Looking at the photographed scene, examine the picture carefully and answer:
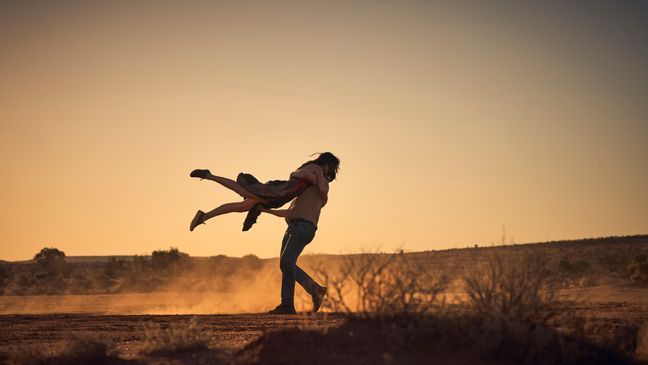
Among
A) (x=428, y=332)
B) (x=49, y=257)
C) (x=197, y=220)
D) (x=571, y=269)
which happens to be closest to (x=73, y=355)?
(x=428, y=332)

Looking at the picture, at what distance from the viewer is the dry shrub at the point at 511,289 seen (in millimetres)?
5801

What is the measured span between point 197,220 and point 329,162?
242 cm

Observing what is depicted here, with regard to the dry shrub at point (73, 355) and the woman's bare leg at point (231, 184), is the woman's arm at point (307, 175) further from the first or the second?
the dry shrub at point (73, 355)

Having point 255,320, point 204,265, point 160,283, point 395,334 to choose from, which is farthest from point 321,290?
point 204,265

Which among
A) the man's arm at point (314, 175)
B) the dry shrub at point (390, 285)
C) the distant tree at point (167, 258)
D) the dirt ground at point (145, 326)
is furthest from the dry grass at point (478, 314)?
the distant tree at point (167, 258)

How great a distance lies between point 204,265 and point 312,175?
95.9ft

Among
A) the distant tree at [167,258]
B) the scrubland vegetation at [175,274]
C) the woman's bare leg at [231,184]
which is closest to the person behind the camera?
the woman's bare leg at [231,184]

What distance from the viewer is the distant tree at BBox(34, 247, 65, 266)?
A: 42.9m

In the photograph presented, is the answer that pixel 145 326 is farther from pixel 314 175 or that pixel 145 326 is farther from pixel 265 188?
pixel 314 175

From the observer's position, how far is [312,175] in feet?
35.7

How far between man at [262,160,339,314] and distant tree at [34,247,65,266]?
35.8 m

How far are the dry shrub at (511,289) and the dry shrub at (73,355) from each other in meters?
3.36

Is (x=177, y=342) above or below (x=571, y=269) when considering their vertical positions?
below

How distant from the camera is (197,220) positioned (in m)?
10.9
